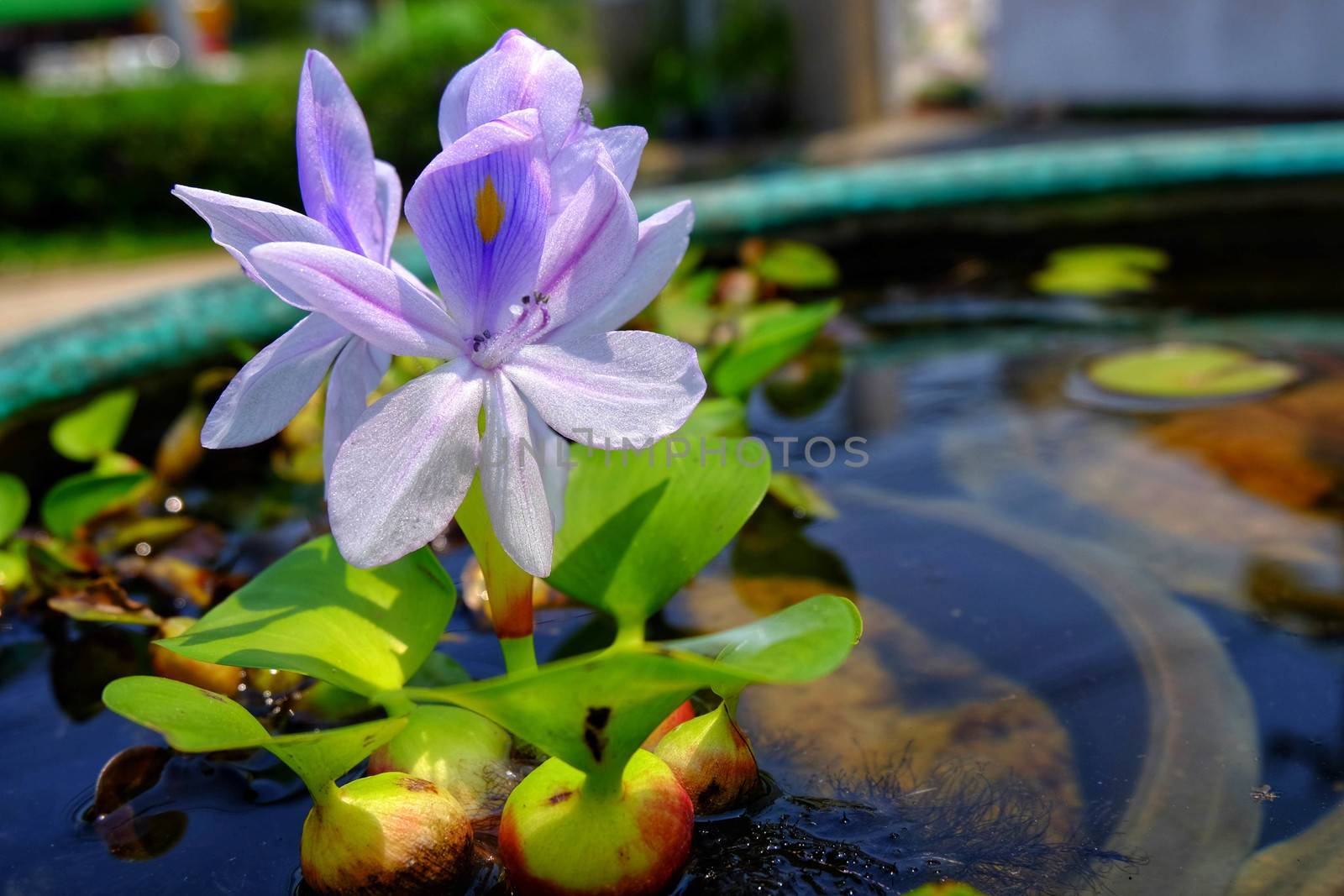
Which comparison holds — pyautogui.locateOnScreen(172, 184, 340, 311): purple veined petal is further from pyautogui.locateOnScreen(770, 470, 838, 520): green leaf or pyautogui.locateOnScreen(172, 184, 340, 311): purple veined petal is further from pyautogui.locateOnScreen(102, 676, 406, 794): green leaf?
pyautogui.locateOnScreen(770, 470, 838, 520): green leaf

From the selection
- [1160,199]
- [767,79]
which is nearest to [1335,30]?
[767,79]

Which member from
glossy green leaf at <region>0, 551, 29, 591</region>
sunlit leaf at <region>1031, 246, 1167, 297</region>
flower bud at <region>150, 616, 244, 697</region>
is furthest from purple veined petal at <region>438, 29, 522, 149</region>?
sunlit leaf at <region>1031, 246, 1167, 297</region>

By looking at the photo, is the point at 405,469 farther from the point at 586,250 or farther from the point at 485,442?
the point at 586,250

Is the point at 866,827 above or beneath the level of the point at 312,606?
beneath

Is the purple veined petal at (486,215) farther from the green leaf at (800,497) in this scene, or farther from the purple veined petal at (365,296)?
the green leaf at (800,497)

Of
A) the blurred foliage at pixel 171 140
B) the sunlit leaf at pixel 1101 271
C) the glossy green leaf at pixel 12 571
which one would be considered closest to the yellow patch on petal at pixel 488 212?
the glossy green leaf at pixel 12 571

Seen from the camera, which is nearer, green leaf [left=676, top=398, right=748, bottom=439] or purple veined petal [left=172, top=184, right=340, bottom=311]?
purple veined petal [left=172, top=184, right=340, bottom=311]

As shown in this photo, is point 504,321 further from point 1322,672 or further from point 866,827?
point 1322,672
